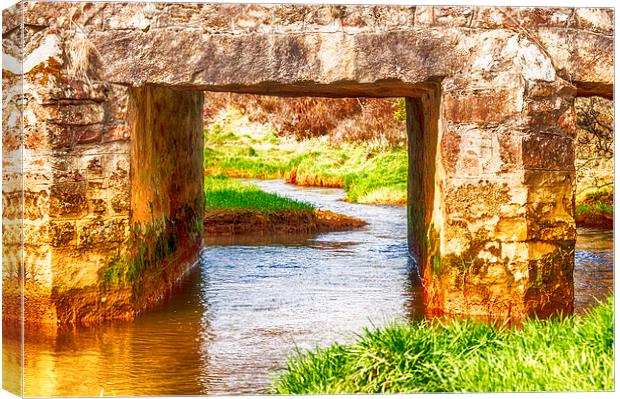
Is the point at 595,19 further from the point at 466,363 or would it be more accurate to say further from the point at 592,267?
the point at 592,267

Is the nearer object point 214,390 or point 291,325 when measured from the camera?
point 214,390

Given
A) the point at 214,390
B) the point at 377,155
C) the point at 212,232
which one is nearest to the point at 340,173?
the point at 377,155

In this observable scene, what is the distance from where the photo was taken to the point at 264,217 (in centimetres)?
1411

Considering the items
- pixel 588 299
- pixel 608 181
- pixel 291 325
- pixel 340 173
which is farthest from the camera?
pixel 340 173

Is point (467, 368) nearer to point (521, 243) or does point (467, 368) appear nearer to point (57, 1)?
point (521, 243)

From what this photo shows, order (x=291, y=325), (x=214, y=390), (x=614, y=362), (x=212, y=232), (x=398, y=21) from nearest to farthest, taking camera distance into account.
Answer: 1. (x=614, y=362)
2. (x=214, y=390)
3. (x=398, y=21)
4. (x=291, y=325)
5. (x=212, y=232)

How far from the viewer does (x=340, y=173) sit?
21.6 meters

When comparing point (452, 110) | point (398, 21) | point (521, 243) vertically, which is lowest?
point (521, 243)

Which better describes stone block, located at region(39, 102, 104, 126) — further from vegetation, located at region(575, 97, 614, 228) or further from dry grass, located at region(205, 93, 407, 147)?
→ dry grass, located at region(205, 93, 407, 147)

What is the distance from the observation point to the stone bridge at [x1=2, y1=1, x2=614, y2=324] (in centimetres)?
759

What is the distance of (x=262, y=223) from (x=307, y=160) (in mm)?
8888

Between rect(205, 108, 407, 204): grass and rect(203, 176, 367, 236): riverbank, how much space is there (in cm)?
354

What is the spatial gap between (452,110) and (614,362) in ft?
7.96

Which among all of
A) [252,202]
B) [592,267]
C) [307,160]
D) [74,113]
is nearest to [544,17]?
[74,113]
